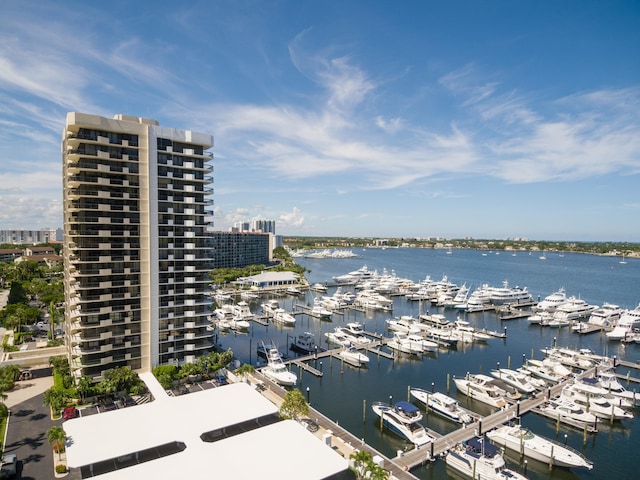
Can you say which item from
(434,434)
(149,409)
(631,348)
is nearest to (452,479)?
(434,434)

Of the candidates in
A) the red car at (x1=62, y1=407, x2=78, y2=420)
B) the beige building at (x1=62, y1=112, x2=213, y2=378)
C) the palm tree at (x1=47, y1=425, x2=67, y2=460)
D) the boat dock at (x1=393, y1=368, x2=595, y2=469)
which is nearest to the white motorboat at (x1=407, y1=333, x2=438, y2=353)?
the boat dock at (x1=393, y1=368, x2=595, y2=469)

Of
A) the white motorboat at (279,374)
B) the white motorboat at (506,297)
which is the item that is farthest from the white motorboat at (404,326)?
the white motorboat at (506,297)

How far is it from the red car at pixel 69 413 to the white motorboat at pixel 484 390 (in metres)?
42.8

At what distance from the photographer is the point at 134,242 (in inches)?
1768

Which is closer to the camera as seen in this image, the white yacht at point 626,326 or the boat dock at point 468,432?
the boat dock at point 468,432

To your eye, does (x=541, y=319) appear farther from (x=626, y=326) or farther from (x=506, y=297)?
(x=506, y=297)

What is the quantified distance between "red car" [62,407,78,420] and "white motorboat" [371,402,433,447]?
2946 cm

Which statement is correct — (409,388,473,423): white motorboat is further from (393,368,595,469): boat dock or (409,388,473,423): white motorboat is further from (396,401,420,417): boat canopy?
(396,401,420,417): boat canopy

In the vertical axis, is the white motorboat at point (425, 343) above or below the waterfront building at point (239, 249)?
below

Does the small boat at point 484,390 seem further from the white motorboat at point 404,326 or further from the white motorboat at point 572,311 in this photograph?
the white motorboat at point 572,311

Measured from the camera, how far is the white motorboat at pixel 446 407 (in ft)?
138

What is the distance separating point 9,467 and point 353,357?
41.7 meters

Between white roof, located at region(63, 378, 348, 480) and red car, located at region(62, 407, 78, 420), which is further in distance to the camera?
red car, located at region(62, 407, 78, 420)

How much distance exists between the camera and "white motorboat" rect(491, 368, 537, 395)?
4881cm
